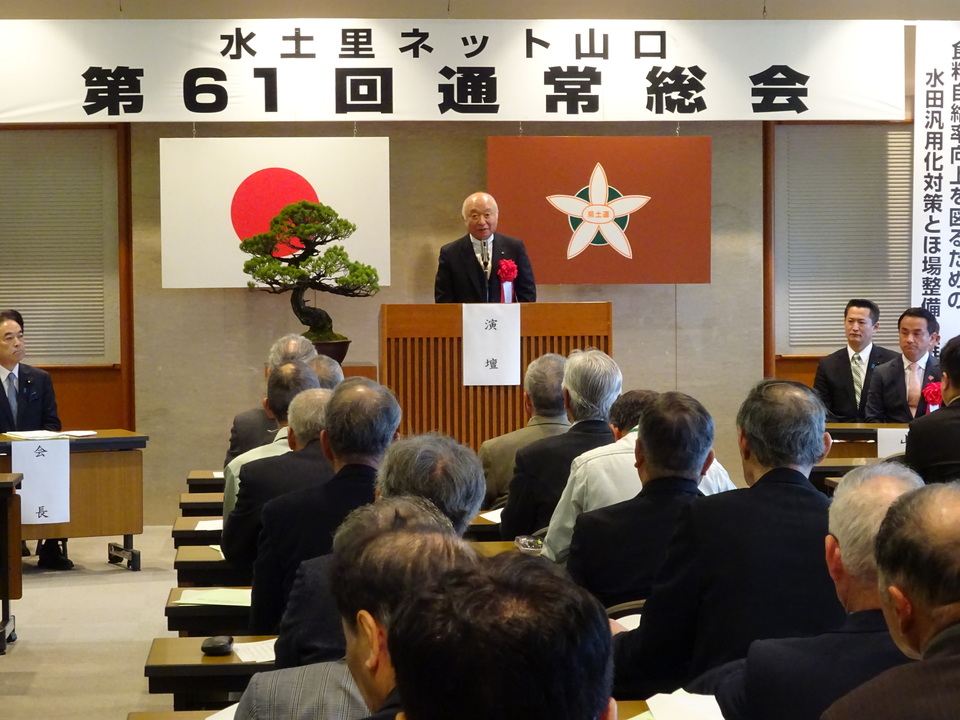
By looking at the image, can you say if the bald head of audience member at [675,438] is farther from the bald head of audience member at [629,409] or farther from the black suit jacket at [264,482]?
the black suit jacket at [264,482]

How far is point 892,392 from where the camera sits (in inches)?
269

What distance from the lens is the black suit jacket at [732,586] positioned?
221 cm

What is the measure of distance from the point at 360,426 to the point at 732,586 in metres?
1.04

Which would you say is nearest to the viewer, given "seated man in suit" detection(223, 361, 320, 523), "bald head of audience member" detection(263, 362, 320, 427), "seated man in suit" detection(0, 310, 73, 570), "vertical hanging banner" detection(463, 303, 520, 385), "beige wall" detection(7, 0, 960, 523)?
"seated man in suit" detection(223, 361, 320, 523)

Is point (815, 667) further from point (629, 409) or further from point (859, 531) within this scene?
point (629, 409)

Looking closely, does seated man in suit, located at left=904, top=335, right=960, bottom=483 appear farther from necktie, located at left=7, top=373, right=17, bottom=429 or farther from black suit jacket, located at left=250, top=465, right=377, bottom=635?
necktie, located at left=7, top=373, right=17, bottom=429

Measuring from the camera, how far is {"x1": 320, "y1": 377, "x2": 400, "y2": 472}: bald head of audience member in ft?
9.34

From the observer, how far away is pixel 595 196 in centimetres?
738

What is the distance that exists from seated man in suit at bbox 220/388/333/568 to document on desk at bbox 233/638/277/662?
2.38 ft

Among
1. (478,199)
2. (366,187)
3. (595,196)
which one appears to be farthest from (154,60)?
(595,196)

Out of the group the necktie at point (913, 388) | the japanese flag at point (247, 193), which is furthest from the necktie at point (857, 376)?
the japanese flag at point (247, 193)

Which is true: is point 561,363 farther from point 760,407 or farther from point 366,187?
point 366,187

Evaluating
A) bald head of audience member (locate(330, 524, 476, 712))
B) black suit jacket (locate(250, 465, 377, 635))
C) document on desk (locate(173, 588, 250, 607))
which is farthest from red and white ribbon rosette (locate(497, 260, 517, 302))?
bald head of audience member (locate(330, 524, 476, 712))

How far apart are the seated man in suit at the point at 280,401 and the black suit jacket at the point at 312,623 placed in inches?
68.1
